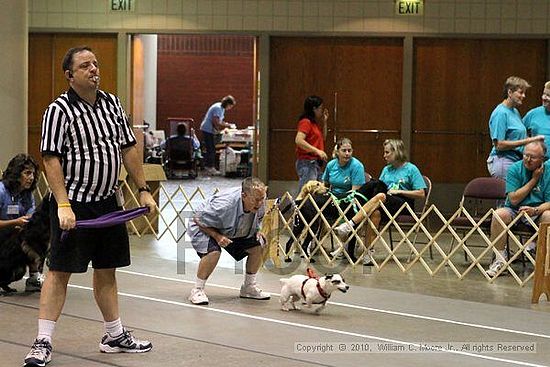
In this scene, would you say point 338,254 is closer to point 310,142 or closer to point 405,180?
point 405,180

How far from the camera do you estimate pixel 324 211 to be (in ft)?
28.8

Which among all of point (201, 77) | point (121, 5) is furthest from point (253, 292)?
point (201, 77)

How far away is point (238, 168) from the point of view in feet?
56.3

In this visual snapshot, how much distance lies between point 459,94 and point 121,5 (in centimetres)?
431

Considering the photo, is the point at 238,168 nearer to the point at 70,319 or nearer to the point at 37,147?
the point at 37,147

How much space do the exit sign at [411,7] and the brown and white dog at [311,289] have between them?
7.19 m

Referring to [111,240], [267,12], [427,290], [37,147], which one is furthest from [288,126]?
[111,240]

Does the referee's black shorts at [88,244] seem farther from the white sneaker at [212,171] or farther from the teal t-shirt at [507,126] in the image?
the white sneaker at [212,171]

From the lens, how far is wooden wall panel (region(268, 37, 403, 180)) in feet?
43.0

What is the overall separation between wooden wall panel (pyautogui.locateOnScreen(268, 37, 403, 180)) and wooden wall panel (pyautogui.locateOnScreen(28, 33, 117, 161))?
2058 mm

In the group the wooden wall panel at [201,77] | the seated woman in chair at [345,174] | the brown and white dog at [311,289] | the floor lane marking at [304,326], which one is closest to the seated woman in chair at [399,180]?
the seated woman in chair at [345,174]

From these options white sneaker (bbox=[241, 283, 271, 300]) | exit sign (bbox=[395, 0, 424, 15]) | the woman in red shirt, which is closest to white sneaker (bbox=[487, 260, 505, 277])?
white sneaker (bbox=[241, 283, 271, 300])

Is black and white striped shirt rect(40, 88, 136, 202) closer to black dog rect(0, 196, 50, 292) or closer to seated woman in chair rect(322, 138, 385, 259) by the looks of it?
black dog rect(0, 196, 50, 292)

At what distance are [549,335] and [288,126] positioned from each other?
7713 mm
